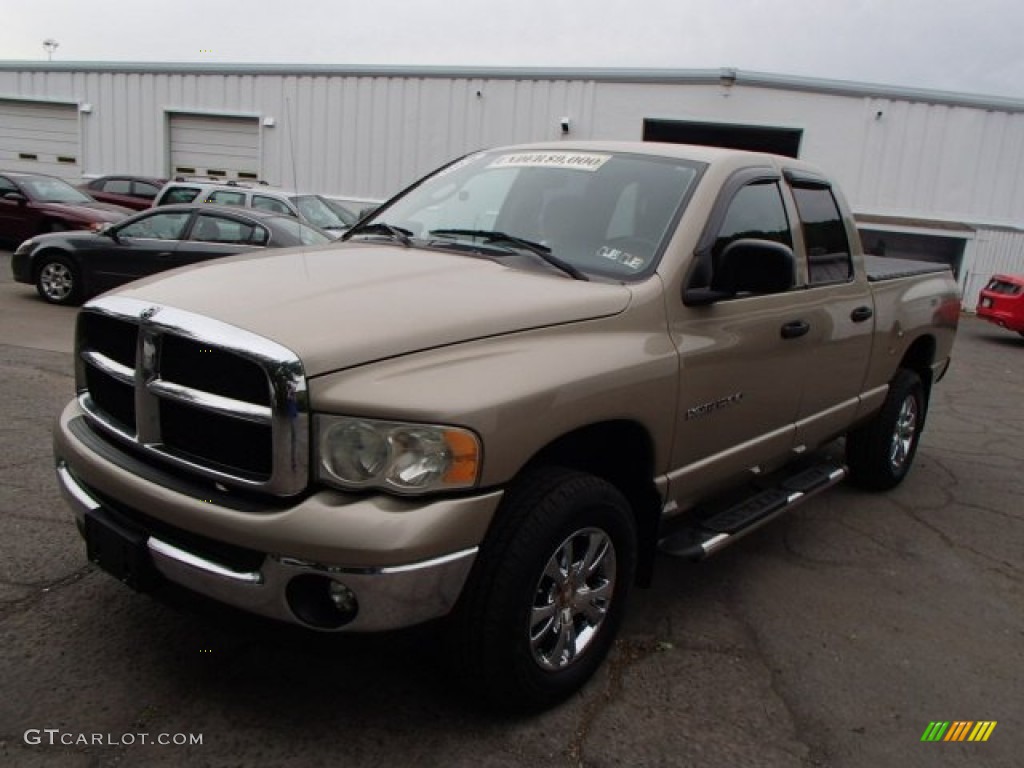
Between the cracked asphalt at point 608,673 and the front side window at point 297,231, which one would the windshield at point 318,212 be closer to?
the front side window at point 297,231

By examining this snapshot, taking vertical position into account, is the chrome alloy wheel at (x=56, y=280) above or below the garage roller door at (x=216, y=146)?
below

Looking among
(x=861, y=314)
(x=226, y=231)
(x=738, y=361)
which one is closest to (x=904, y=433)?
(x=861, y=314)

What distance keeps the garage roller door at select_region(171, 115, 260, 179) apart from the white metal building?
0.04 m

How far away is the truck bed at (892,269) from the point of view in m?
4.71

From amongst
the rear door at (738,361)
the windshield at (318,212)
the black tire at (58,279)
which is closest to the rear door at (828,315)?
the rear door at (738,361)

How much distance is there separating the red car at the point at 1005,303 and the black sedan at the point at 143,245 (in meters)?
9.94

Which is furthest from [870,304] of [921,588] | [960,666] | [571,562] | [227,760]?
[227,760]

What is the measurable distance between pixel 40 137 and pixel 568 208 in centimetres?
2358

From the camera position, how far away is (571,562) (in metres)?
2.71

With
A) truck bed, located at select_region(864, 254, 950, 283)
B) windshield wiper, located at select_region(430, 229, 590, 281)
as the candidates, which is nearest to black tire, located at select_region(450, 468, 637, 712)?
windshield wiper, located at select_region(430, 229, 590, 281)

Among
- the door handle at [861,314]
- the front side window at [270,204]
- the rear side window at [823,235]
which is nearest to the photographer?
the rear side window at [823,235]

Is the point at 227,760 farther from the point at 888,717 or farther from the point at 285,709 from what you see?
the point at 888,717

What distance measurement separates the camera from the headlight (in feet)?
7.20

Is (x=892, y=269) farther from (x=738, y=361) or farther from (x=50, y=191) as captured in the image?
(x=50, y=191)
